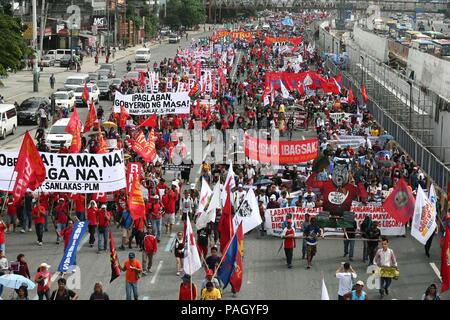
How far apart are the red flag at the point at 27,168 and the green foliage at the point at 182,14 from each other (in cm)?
13474

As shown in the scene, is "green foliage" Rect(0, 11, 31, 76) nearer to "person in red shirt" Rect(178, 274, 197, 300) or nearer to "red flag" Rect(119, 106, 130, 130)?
"red flag" Rect(119, 106, 130, 130)

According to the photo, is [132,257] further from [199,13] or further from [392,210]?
[199,13]

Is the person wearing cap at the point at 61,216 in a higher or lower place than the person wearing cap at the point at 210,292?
lower

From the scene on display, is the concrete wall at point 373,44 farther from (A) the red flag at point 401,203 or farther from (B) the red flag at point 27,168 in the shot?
(B) the red flag at point 27,168

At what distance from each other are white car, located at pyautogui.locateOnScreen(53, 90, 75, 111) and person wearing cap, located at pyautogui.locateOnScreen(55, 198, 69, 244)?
26.3 m

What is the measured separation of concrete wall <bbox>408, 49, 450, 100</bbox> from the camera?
50.5 meters

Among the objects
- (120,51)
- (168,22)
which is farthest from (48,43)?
(168,22)

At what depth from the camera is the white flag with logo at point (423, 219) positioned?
69.7ft

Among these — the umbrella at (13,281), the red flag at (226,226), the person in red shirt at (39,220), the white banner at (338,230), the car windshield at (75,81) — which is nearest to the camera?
the umbrella at (13,281)

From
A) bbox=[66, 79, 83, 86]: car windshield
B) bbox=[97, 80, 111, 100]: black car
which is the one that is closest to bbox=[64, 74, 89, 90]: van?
bbox=[66, 79, 83, 86]: car windshield

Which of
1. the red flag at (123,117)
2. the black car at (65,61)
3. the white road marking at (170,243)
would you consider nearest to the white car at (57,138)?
the red flag at (123,117)

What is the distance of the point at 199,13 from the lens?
518 feet

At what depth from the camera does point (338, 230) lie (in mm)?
23969
